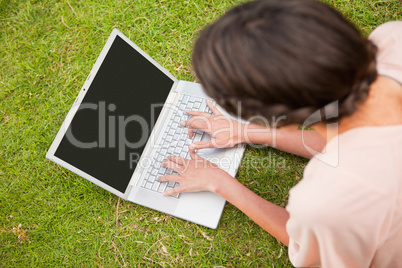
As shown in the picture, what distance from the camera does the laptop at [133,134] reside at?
1.50m

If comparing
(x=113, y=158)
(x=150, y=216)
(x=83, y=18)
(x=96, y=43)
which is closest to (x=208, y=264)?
(x=150, y=216)

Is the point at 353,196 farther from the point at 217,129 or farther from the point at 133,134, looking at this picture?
the point at 133,134

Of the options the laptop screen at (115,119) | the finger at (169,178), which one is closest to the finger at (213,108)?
the laptop screen at (115,119)

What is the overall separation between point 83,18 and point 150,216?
5.06 feet

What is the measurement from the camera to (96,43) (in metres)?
2.38

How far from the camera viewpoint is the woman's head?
0.84m

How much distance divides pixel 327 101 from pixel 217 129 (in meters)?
0.87

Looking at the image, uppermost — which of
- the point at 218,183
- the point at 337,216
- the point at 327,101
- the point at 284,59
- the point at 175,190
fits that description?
the point at 284,59

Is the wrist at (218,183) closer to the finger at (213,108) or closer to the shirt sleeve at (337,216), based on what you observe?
the finger at (213,108)

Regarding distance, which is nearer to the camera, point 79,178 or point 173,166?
point 173,166

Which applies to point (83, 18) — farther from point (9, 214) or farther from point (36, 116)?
point (9, 214)

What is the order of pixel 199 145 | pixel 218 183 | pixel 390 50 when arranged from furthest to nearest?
pixel 199 145
pixel 218 183
pixel 390 50

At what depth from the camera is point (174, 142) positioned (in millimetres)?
1831

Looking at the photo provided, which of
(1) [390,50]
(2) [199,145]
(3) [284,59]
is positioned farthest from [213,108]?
(3) [284,59]
